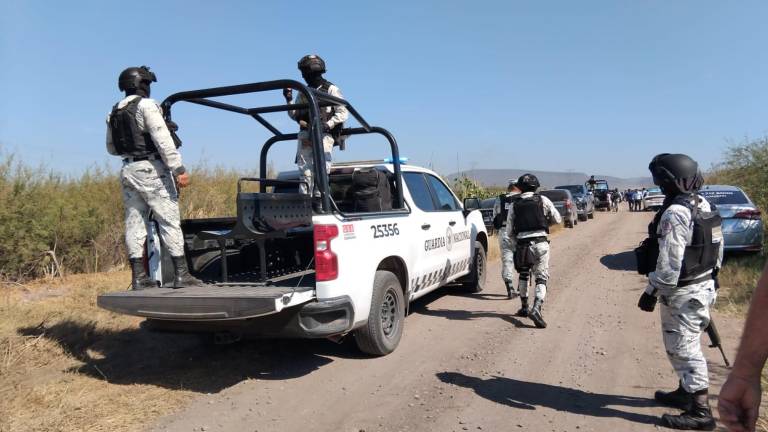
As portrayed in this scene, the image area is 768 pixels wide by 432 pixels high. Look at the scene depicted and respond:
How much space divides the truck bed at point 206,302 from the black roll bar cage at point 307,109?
2.71 feet

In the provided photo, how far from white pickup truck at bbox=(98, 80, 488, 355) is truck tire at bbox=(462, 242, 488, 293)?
917mm

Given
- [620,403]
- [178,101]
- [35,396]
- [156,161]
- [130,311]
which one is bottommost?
[620,403]

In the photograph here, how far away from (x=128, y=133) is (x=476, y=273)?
5222mm

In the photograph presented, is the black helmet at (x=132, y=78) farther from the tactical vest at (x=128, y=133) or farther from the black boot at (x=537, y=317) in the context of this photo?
the black boot at (x=537, y=317)

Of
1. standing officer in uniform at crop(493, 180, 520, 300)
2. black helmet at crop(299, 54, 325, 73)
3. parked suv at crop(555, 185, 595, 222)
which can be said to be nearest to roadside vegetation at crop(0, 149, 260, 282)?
black helmet at crop(299, 54, 325, 73)

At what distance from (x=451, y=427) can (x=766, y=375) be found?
8.90 feet

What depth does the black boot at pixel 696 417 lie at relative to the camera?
352 centimetres

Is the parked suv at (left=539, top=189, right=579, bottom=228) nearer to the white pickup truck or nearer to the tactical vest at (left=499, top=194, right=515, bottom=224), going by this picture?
the tactical vest at (left=499, top=194, right=515, bottom=224)

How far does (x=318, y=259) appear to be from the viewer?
14.1 feet

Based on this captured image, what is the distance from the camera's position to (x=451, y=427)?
3.66 m

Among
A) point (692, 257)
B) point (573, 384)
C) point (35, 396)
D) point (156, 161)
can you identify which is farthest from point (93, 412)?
point (692, 257)

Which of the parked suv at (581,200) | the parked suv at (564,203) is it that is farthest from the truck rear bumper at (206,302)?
the parked suv at (581,200)

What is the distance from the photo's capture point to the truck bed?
3932mm

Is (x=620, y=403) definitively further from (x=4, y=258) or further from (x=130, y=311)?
(x=4, y=258)
